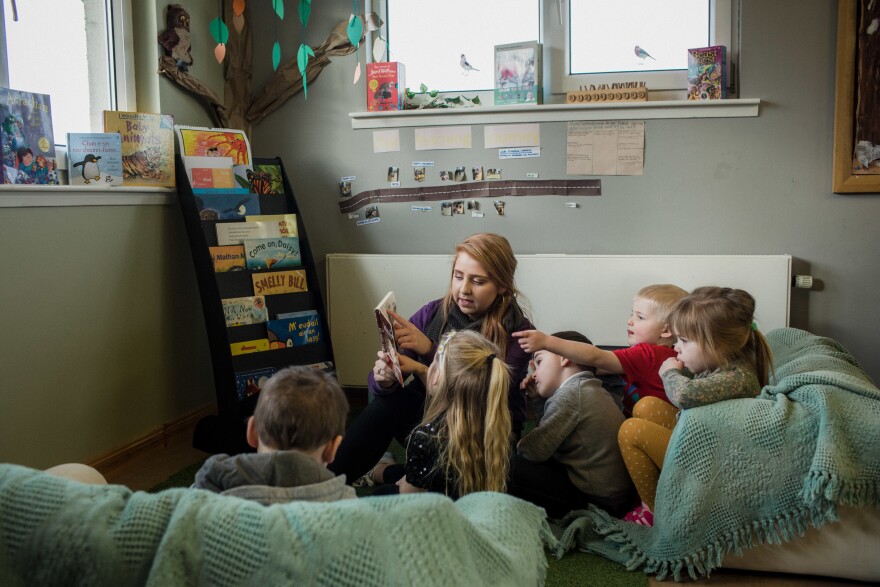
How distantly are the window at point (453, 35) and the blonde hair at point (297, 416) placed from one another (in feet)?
7.87

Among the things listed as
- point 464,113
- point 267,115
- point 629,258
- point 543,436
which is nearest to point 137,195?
point 267,115

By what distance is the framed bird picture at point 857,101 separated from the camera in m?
2.96

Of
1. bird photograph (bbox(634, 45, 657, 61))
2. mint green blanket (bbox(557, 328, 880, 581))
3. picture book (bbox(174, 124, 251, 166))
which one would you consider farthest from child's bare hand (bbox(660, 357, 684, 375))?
picture book (bbox(174, 124, 251, 166))

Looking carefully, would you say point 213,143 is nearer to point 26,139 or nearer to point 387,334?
point 26,139

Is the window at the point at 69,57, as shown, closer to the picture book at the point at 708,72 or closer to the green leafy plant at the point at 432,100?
the green leafy plant at the point at 432,100

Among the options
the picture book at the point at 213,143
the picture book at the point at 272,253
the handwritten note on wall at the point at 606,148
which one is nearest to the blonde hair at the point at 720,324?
the handwritten note on wall at the point at 606,148

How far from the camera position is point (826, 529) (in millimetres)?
1817

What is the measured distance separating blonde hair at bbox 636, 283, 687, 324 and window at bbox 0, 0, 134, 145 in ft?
6.54

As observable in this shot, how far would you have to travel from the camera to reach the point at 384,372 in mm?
2246

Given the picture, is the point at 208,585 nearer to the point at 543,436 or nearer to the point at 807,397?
the point at 543,436

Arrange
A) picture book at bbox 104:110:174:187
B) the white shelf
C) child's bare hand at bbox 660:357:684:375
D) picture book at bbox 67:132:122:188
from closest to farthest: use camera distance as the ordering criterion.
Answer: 1. child's bare hand at bbox 660:357:684:375
2. picture book at bbox 67:132:122:188
3. picture book at bbox 104:110:174:187
4. the white shelf

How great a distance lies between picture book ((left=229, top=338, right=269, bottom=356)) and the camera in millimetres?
2895

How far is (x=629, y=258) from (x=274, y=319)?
1.44 m

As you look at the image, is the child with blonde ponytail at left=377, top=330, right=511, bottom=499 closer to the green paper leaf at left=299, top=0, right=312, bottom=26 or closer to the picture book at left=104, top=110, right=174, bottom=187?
the picture book at left=104, top=110, right=174, bottom=187
